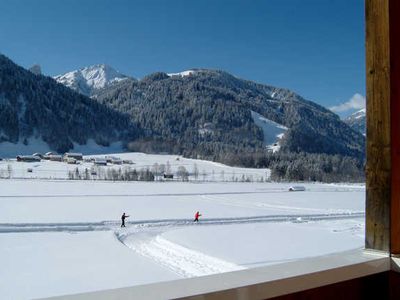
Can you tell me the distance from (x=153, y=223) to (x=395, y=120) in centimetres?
2000

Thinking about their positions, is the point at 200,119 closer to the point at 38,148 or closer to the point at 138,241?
the point at 38,148

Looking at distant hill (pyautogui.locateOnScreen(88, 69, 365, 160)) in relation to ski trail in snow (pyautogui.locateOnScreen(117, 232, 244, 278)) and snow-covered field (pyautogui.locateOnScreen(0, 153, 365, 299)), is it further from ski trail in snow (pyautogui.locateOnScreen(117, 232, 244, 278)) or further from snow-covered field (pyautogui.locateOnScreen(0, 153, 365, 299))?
ski trail in snow (pyautogui.locateOnScreen(117, 232, 244, 278))

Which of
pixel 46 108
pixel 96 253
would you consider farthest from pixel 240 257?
pixel 46 108

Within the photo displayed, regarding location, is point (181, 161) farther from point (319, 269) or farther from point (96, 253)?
point (319, 269)

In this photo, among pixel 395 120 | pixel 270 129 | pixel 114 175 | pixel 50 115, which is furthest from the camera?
pixel 270 129

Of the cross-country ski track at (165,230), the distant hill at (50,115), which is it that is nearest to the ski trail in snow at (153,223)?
the cross-country ski track at (165,230)

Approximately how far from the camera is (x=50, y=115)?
124m

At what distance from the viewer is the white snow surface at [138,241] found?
391 inches

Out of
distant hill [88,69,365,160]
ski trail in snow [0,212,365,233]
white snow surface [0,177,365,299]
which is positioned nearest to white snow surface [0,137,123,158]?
distant hill [88,69,365,160]

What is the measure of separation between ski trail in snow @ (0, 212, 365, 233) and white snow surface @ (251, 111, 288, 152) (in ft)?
425

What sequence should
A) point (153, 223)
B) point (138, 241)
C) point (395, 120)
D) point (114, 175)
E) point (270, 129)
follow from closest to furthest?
point (395, 120) → point (138, 241) → point (153, 223) → point (114, 175) → point (270, 129)

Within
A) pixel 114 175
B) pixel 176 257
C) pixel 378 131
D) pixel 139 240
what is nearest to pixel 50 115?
pixel 114 175

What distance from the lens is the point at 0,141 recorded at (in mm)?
107875

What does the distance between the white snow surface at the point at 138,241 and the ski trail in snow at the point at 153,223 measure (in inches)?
1.7
